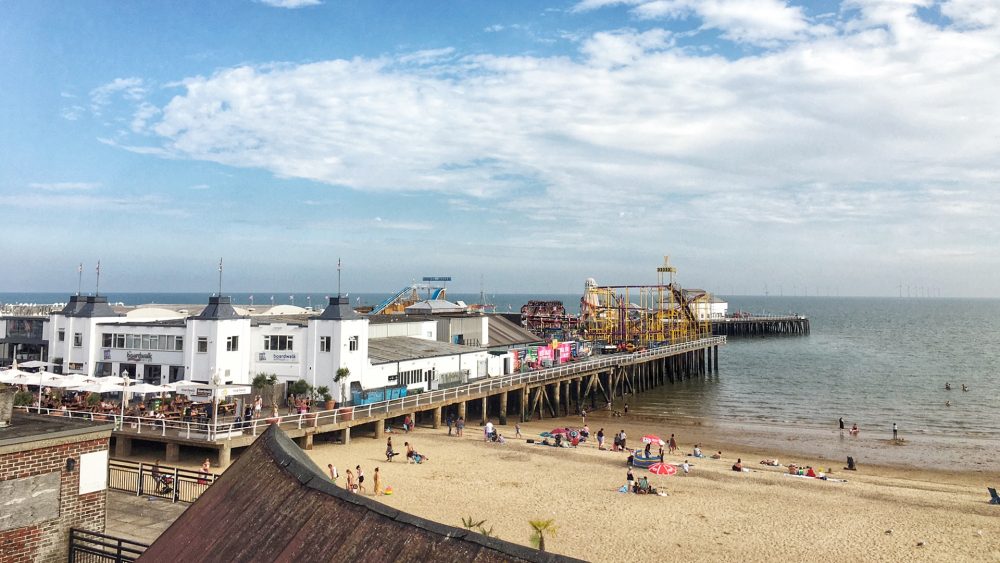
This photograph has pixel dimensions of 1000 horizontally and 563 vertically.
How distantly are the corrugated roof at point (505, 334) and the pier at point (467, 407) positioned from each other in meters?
4.27

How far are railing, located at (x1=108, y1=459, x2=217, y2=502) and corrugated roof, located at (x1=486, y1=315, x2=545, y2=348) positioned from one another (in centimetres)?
2877

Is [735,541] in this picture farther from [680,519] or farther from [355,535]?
[355,535]

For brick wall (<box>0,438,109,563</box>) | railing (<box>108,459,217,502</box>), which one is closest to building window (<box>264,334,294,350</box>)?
railing (<box>108,459,217,502</box>)

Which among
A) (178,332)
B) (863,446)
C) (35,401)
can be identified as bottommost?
(863,446)

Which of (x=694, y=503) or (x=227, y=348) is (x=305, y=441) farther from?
(x=694, y=503)

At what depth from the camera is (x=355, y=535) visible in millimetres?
5273

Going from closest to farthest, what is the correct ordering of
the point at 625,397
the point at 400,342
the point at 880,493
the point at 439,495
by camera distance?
1. the point at 439,495
2. the point at 880,493
3. the point at 400,342
4. the point at 625,397

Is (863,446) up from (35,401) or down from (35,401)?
down

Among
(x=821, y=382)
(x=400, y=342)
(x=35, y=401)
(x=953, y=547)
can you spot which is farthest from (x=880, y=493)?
(x=821, y=382)

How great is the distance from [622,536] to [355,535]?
48.3ft

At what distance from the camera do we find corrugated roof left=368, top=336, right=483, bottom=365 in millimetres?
32812

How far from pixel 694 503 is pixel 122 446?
67.2ft

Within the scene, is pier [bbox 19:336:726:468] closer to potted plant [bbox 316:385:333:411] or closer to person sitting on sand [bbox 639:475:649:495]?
potted plant [bbox 316:385:333:411]

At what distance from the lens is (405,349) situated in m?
35.5
